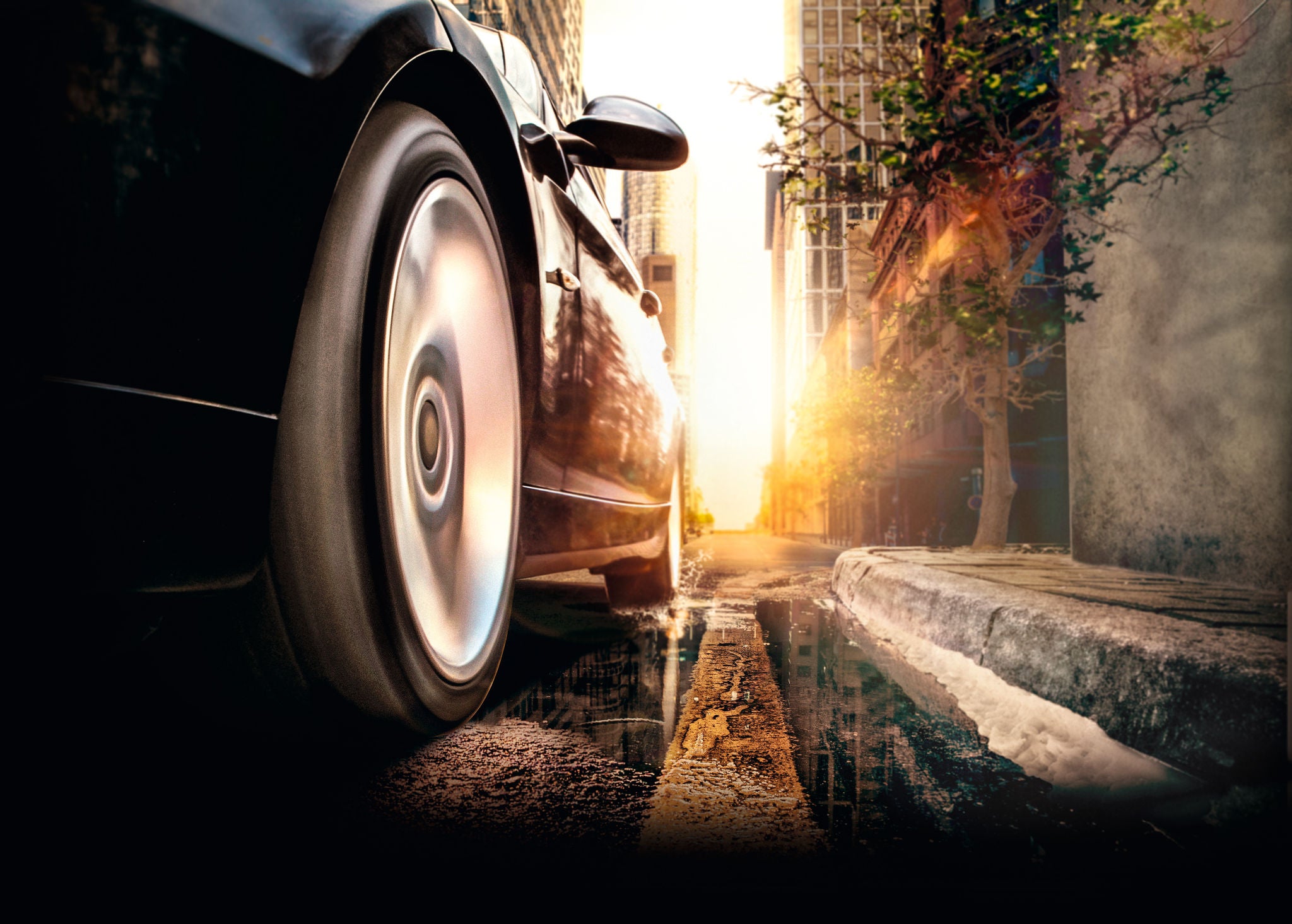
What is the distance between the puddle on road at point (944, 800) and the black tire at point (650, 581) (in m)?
2.07

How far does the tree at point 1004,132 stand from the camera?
535 centimetres

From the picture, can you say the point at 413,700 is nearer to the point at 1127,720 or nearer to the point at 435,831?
the point at 435,831

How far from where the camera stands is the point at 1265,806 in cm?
141

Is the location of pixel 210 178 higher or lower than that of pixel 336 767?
higher

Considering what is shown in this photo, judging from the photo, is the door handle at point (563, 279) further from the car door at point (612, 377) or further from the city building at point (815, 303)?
the city building at point (815, 303)

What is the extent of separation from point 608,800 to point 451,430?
2.59ft

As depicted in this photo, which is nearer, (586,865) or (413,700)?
(586,865)

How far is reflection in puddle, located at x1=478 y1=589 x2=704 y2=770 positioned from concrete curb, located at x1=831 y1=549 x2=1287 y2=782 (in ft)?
3.11

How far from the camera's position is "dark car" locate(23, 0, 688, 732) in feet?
2.95

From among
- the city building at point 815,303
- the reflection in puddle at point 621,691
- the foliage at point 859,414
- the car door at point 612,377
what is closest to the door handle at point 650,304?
the car door at point 612,377

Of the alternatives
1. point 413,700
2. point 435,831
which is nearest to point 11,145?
point 413,700

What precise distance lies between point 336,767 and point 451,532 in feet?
1.60

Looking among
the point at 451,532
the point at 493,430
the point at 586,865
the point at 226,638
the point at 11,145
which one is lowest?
the point at 586,865

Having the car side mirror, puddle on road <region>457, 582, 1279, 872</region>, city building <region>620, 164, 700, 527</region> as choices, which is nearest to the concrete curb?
puddle on road <region>457, 582, 1279, 872</region>
